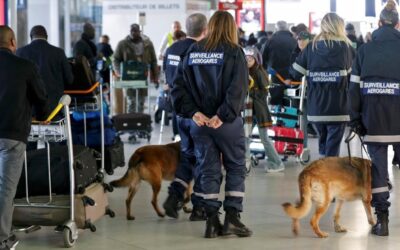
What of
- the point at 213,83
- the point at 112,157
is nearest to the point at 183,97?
the point at 213,83

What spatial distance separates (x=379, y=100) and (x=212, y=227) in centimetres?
164

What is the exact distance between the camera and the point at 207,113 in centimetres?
654

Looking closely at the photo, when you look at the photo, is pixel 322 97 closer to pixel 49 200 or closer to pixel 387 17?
pixel 387 17

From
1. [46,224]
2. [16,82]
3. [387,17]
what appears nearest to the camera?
[16,82]

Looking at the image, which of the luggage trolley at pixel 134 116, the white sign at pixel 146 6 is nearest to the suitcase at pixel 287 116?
the luggage trolley at pixel 134 116

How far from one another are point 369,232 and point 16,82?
10.1 feet

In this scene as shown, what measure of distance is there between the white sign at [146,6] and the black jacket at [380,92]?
11.4 m

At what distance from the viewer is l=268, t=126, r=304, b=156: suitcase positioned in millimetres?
10961

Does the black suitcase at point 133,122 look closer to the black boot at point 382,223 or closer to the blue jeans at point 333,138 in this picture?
the blue jeans at point 333,138

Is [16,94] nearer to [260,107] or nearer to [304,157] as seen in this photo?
[260,107]

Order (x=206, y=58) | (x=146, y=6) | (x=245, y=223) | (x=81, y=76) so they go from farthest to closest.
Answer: (x=146, y=6), (x=81, y=76), (x=245, y=223), (x=206, y=58)

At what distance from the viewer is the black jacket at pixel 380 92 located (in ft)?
21.9

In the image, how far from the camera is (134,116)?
519 inches

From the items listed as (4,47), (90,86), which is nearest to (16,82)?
(4,47)
